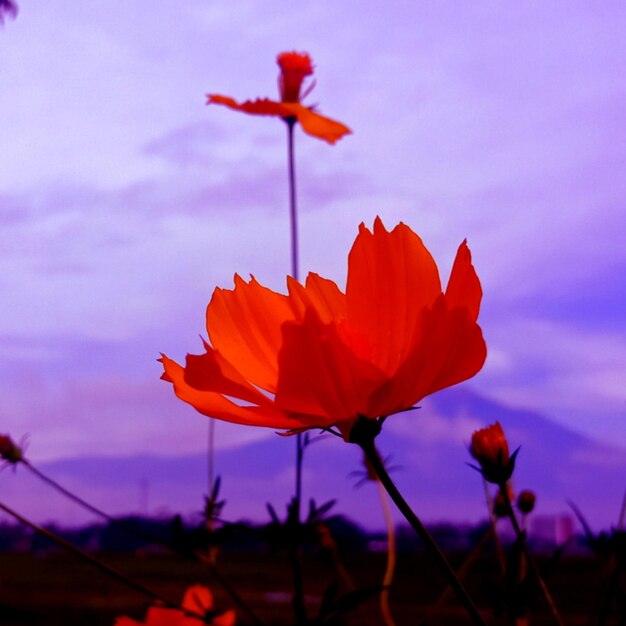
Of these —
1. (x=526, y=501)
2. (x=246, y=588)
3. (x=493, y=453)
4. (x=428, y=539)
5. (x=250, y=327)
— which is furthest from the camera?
(x=246, y=588)

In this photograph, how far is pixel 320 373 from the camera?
0.40 m

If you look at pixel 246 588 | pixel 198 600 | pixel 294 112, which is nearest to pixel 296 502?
pixel 198 600

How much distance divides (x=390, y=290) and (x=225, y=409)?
0.10 metres

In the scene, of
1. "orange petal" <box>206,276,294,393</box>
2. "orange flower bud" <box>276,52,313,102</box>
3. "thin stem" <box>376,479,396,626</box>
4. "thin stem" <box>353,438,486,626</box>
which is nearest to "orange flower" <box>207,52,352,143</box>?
"orange flower bud" <box>276,52,313,102</box>

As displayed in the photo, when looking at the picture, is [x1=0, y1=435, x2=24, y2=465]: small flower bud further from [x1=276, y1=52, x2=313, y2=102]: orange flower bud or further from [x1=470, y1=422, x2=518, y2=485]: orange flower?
[x1=276, y1=52, x2=313, y2=102]: orange flower bud

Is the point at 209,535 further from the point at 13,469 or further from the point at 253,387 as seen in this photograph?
the point at 253,387

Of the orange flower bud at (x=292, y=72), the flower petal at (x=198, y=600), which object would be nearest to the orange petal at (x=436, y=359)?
the flower petal at (x=198, y=600)

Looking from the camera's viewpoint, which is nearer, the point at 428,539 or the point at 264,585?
the point at 428,539

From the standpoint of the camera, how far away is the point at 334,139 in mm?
1659

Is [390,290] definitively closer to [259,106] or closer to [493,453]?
[493,453]

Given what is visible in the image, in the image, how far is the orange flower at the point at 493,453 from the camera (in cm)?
59

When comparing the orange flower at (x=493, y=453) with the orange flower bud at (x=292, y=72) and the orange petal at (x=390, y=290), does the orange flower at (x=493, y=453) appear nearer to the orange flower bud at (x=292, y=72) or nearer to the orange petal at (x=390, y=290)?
the orange petal at (x=390, y=290)

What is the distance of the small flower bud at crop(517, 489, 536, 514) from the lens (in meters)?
1.01

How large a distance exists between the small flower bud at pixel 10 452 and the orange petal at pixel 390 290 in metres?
0.75
